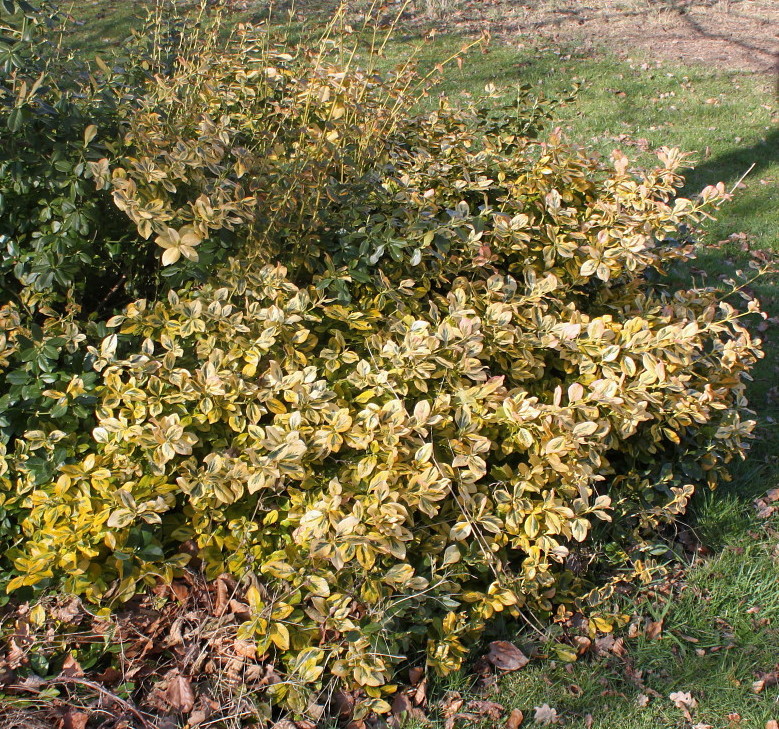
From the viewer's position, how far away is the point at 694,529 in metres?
2.87

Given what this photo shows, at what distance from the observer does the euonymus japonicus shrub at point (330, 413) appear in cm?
203

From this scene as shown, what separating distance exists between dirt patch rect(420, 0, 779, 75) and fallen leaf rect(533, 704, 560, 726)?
8823mm

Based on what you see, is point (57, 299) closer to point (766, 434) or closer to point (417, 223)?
point (417, 223)

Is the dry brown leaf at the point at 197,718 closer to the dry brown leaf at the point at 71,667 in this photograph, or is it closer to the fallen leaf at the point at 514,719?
the dry brown leaf at the point at 71,667

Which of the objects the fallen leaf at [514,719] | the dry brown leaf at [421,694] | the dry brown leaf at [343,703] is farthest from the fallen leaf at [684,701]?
the dry brown leaf at [343,703]

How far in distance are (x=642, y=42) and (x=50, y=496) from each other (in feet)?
32.6

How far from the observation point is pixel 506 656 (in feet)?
7.55

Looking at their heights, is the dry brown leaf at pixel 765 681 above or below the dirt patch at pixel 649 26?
below

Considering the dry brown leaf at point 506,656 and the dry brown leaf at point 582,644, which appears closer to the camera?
the dry brown leaf at point 506,656

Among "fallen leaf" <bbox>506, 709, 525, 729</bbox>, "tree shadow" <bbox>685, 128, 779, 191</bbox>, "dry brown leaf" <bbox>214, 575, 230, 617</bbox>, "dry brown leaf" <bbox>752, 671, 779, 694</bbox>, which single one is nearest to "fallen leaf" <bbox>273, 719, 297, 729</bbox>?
"dry brown leaf" <bbox>214, 575, 230, 617</bbox>

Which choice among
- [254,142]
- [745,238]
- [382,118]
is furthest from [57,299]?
[745,238]

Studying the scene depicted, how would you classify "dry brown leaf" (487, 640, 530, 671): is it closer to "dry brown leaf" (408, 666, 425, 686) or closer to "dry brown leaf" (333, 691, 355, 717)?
"dry brown leaf" (408, 666, 425, 686)

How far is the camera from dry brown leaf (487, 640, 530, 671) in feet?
7.47

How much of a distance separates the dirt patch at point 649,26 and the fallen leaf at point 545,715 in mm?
8823
